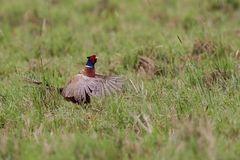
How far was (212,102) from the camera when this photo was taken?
4582mm

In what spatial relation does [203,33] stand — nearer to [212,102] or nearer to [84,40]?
[84,40]

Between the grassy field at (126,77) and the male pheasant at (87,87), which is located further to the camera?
the male pheasant at (87,87)

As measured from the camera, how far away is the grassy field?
382cm

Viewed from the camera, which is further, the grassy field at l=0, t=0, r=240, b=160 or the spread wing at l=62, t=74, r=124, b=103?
the spread wing at l=62, t=74, r=124, b=103

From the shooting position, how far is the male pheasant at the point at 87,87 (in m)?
4.73

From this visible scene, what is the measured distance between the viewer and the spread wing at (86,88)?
4.73 meters

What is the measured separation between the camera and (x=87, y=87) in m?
4.74

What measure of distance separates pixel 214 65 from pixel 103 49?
1.47 meters

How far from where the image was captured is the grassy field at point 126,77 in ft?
12.5

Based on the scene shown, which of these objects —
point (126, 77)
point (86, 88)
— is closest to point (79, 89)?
point (86, 88)

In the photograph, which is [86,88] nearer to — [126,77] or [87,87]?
[87,87]

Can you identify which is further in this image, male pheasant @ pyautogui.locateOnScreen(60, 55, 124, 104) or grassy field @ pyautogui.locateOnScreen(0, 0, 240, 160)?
male pheasant @ pyautogui.locateOnScreen(60, 55, 124, 104)

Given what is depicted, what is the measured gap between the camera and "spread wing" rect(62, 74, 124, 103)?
4.73 m

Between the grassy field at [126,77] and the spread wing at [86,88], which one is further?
the spread wing at [86,88]
